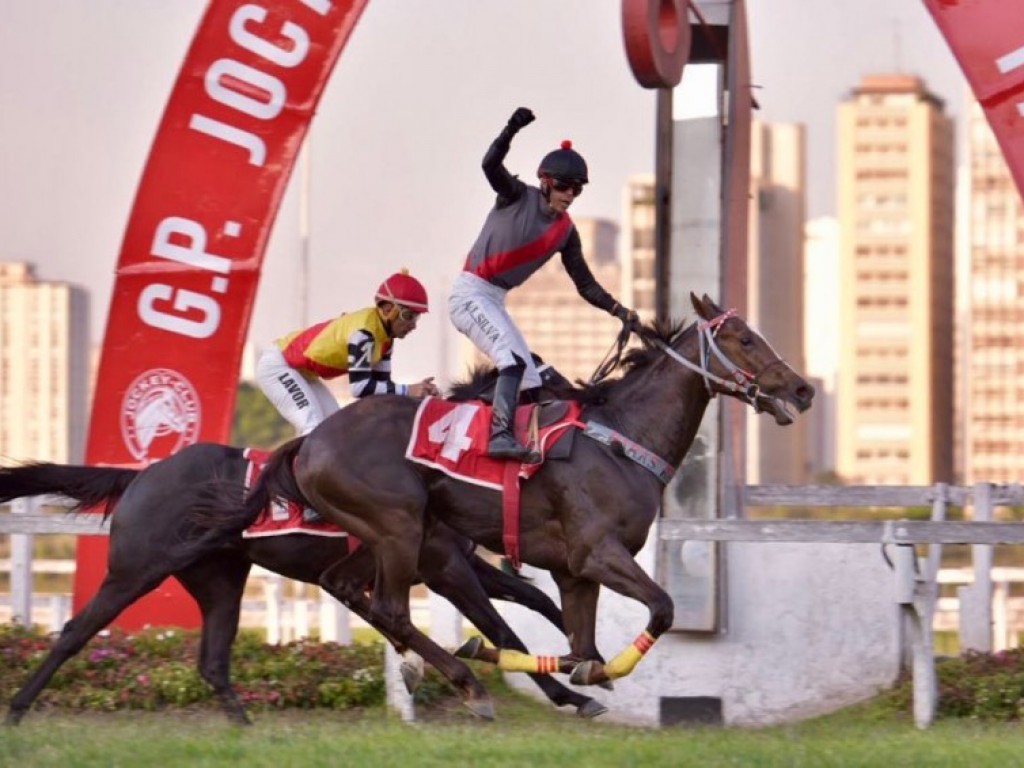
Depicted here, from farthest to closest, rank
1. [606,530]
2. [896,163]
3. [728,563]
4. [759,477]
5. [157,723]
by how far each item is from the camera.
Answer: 1. [896,163]
2. [759,477]
3. [728,563]
4. [157,723]
5. [606,530]

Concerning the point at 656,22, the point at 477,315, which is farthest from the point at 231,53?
the point at 477,315

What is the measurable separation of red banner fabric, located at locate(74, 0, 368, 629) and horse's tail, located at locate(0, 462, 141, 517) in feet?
7.19

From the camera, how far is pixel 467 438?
7.85 m

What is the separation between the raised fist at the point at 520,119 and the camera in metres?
7.75

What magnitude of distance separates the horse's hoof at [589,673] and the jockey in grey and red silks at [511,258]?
865 millimetres

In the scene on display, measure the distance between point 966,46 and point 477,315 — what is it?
3471mm

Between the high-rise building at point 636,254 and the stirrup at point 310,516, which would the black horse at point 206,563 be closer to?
the stirrup at point 310,516

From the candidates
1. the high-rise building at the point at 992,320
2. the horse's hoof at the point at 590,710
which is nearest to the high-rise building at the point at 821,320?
the high-rise building at the point at 992,320

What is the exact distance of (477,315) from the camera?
8.14 m

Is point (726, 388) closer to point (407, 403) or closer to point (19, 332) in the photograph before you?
point (407, 403)

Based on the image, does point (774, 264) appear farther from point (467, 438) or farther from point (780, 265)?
point (467, 438)

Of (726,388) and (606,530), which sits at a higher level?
(726,388)

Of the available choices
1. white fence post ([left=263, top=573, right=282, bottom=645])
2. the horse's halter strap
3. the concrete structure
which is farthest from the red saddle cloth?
white fence post ([left=263, top=573, right=282, bottom=645])

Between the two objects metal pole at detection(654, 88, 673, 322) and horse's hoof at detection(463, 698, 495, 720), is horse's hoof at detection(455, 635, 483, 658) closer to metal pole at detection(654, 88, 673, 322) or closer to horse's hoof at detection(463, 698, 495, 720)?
horse's hoof at detection(463, 698, 495, 720)
